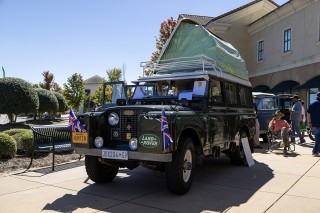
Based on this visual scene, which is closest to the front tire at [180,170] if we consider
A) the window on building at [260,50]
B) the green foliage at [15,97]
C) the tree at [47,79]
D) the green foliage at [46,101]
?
the green foliage at [15,97]

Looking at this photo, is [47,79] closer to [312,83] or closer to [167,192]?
[312,83]

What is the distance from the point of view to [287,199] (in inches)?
212

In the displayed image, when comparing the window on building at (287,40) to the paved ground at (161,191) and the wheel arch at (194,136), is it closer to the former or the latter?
the paved ground at (161,191)

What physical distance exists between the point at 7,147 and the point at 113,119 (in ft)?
12.4

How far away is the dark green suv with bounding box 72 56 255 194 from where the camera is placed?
203 inches

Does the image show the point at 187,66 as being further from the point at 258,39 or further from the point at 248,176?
the point at 258,39

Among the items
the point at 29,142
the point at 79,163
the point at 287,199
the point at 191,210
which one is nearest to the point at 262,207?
the point at 287,199

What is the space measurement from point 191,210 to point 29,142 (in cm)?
585

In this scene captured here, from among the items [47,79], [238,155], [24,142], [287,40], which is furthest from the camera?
[47,79]

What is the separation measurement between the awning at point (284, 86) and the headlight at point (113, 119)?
1733 centimetres

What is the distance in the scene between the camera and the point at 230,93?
7703 mm

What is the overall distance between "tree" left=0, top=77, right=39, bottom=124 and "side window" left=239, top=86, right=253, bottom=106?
1263 centimetres

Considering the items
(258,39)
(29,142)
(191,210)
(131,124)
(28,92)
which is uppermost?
(258,39)

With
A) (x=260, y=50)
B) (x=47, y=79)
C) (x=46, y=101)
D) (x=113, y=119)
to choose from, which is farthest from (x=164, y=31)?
(x=47, y=79)
